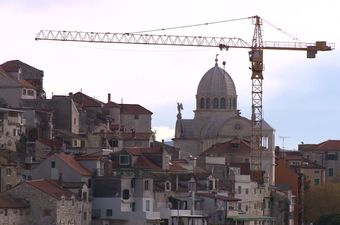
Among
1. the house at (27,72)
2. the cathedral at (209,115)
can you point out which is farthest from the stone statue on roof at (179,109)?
the house at (27,72)

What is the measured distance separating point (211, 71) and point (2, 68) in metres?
35.9

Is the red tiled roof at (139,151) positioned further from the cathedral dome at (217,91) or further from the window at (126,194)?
the cathedral dome at (217,91)

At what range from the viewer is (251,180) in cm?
14925

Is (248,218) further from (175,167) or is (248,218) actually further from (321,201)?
(321,201)

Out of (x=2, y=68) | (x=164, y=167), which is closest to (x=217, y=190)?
(x=164, y=167)

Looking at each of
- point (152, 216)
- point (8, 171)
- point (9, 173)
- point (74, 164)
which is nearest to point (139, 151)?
point (152, 216)

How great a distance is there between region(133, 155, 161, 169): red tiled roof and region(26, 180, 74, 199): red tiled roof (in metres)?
14.8

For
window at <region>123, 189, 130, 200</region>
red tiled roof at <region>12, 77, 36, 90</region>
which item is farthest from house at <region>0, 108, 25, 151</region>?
window at <region>123, 189, 130, 200</region>

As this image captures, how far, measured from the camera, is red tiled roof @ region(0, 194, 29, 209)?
108 meters

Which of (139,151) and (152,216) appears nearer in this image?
(152,216)

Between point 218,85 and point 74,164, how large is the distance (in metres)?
65.4

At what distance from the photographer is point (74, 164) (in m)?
119

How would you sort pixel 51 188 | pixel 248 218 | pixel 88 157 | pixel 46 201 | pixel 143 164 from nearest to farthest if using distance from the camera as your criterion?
pixel 46 201 → pixel 51 188 → pixel 88 157 → pixel 143 164 → pixel 248 218

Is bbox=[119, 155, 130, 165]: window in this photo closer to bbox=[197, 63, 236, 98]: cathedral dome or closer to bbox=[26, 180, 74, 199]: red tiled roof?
bbox=[26, 180, 74, 199]: red tiled roof
